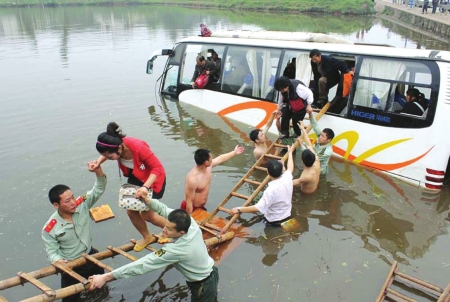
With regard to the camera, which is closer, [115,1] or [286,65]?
[286,65]

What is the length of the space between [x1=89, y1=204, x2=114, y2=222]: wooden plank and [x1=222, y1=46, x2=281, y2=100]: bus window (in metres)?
5.11

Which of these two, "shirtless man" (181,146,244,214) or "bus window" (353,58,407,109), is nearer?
"shirtless man" (181,146,244,214)

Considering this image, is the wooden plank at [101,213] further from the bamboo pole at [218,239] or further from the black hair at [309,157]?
the black hair at [309,157]

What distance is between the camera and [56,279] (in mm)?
5477

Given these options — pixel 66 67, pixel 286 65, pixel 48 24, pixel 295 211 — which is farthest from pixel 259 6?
pixel 295 211

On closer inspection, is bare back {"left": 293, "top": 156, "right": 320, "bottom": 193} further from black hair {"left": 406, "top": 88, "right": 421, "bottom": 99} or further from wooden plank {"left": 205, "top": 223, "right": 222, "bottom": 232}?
black hair {"left": 406, "top": 88, "right": 421, "bottom": 99}

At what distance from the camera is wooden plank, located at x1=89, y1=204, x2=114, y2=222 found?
22.6 feet

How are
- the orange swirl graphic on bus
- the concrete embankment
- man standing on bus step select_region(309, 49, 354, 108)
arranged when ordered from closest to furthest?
the orange swirl graphic on bus, man standing on bus step select_region(309, 49, 354, 108), the concrete embankment

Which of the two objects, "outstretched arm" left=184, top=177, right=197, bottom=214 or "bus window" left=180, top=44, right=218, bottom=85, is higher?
"bus window" left=180, top=44, right=218, bottom=85

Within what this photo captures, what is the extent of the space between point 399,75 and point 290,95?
219 centimetres

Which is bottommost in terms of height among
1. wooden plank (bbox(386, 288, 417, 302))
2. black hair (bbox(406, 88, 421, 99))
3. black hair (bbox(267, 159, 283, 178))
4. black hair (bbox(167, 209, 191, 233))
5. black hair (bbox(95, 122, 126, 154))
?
wooden plank (bbox(386, 288, 417, 302))

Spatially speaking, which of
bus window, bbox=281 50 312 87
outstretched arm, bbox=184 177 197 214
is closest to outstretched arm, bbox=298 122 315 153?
bus window, bbox=281 50 312 87

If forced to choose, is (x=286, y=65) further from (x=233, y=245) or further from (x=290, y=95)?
(x=233, y=245)

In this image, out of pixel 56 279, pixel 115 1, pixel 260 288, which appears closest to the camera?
pixel 260 288
